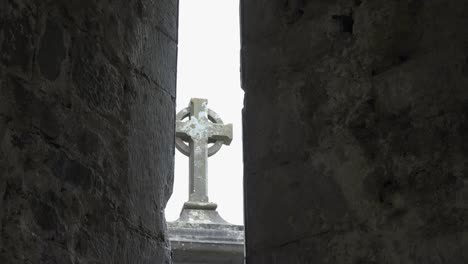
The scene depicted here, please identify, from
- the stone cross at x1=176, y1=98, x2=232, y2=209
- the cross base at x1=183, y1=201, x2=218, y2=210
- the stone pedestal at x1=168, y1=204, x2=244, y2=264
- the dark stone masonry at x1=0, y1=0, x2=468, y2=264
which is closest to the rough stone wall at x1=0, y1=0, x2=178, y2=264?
the dark stone masonry at x1=0, y1=0, x2=468, y2=264

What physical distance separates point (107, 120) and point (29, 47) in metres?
0.42

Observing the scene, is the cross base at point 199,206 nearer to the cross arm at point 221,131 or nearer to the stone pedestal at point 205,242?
the stone pedestal at point 205,242

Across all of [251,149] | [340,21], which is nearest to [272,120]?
[251,149]

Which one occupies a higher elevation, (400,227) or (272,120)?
(272,120)

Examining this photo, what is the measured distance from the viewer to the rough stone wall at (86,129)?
238cm

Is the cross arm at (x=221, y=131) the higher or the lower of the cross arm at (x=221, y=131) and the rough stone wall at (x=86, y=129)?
the higher

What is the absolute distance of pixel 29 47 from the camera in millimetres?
2477

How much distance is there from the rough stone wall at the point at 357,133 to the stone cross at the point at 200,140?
422 centimetres

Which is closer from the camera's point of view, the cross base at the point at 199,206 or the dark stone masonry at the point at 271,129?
the dark stone masonry at the point at 271,129

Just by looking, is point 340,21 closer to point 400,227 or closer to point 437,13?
point 437,13

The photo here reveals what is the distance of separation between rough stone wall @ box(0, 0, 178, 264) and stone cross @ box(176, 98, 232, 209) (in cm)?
417

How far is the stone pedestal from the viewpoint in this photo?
21.8 feet

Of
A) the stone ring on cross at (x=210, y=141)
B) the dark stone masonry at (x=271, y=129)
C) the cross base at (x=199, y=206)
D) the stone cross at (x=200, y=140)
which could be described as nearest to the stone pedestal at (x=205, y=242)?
the cross base at (x=199, y=206)

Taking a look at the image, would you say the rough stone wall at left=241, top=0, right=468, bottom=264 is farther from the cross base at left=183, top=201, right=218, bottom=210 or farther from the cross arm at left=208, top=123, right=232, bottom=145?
the cross arm at left=208, top=123, right=232, bottom=145
